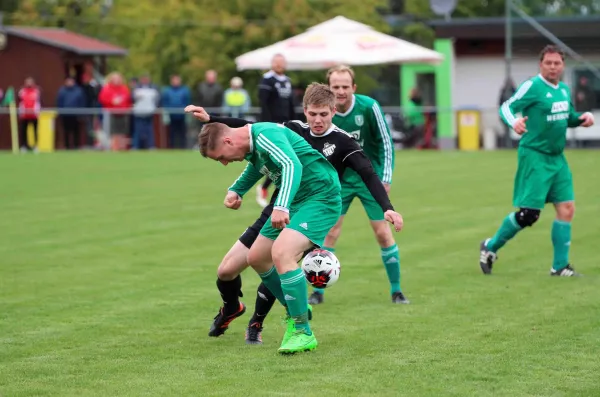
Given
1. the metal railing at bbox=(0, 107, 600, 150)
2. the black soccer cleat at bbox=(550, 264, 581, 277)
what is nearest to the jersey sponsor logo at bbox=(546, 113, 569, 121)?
the black soccer cleat at bbox=(550, 264, 581, 277)

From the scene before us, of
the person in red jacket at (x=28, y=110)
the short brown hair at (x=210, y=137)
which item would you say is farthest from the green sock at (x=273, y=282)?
the person in red jacket at (x=28, y=110)

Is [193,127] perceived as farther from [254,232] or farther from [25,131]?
[254,232]

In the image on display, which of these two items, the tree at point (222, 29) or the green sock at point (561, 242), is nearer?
the green sock at point (561, 242)

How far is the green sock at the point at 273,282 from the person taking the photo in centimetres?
780

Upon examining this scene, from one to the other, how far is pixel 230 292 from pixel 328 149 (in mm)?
1250

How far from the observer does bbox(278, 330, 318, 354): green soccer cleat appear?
23.9 feet

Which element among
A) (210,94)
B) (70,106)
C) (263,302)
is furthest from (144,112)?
(263,302)

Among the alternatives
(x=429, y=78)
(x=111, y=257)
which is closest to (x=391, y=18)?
(x=429, y=78)

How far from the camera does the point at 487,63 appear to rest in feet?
115

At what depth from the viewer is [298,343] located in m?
7.31

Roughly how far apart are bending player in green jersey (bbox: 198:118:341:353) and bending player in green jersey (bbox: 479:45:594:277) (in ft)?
11.8

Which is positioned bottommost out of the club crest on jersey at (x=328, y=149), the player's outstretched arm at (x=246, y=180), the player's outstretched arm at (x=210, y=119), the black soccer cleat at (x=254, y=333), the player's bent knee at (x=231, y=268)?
the black soccer cleat at (x=254, y=333)

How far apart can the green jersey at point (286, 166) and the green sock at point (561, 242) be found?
12.5 ft

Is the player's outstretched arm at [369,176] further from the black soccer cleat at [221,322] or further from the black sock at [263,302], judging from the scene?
the black soccer cleat at [221,322]
